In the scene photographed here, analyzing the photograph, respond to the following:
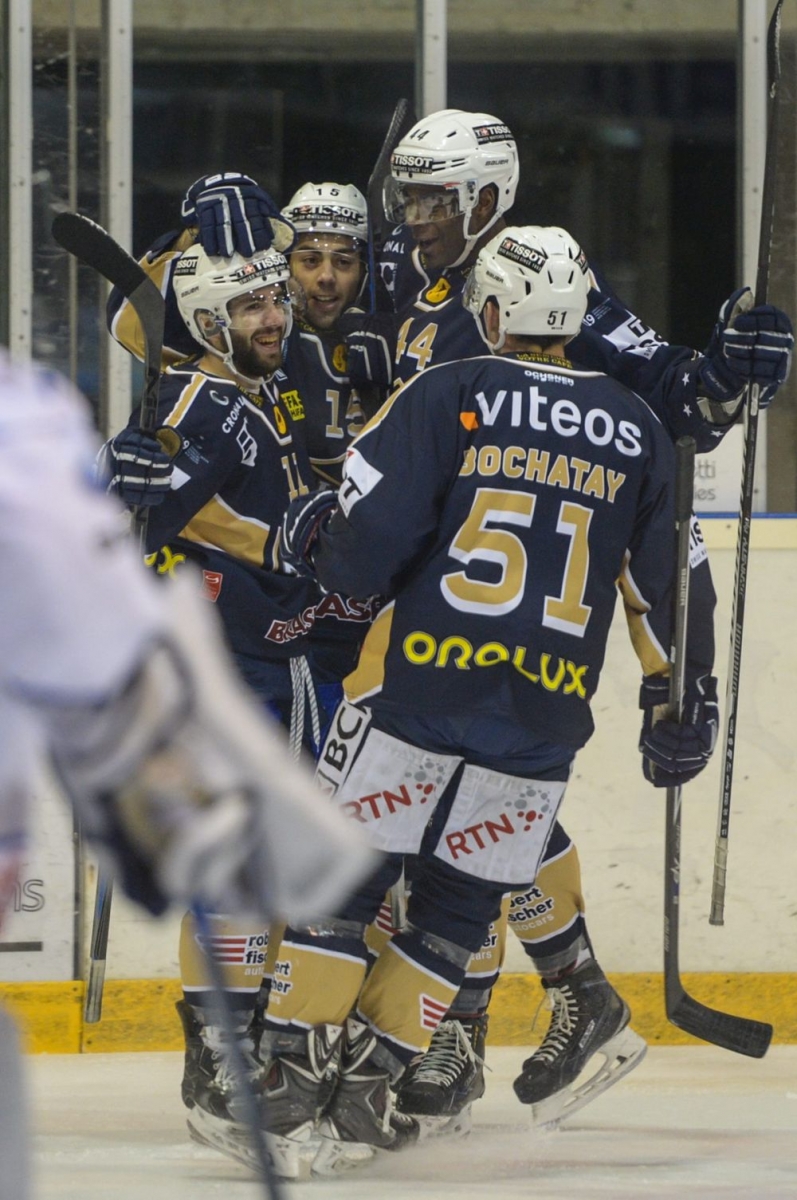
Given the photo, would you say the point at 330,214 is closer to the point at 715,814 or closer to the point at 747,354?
the point at 747,354

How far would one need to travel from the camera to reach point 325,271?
11.5ft

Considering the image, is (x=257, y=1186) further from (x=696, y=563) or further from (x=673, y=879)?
(x=696, y=563)

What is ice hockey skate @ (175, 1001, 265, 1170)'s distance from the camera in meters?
3.08

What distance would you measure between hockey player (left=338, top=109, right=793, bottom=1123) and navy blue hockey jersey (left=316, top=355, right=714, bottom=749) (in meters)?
0.31

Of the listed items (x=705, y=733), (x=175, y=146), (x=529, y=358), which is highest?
(x=175, y=146)

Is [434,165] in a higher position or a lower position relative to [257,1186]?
higher

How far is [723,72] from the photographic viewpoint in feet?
15.8

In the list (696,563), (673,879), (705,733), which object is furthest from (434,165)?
(673,879)

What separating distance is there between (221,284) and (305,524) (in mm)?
480

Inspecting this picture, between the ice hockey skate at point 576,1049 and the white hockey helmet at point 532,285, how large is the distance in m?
1.15

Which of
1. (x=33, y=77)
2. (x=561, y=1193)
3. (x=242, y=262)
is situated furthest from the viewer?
(x=33, y=77)

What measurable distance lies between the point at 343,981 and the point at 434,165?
4.58 feet

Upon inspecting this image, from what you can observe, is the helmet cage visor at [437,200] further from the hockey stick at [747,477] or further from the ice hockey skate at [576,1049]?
the ice hockey skate at [576,1049]

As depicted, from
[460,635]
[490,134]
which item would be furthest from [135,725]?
[490,134]
